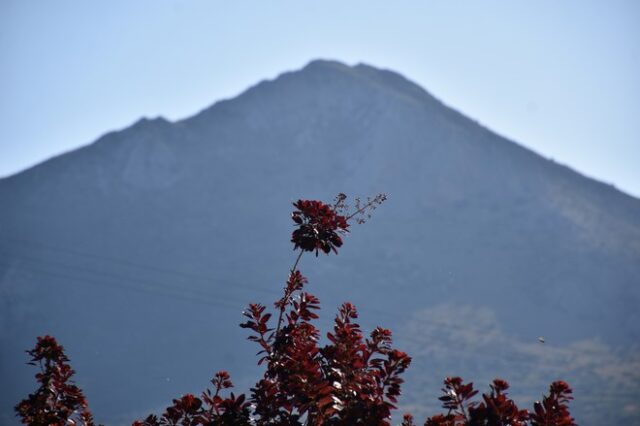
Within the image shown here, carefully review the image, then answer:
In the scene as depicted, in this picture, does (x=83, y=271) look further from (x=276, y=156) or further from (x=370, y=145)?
(x=370, y=145)

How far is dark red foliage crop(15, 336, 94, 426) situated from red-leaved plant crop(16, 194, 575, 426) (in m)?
0.03

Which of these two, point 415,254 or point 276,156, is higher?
point 276,156

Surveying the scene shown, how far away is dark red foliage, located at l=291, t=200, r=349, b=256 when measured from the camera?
5.49 m

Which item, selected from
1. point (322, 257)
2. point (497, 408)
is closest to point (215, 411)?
point (497, 408)

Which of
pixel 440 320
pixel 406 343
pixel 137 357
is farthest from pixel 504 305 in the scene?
pixel 137 357

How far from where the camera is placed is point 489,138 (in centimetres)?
16762

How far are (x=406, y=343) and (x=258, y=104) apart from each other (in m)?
83.9

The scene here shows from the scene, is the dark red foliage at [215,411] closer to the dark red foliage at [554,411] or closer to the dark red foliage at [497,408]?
the dark red foliage at [497,408]

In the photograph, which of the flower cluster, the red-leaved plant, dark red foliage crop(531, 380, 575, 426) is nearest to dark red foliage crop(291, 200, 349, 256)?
the red-leaved plant

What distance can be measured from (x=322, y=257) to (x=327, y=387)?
125862mm

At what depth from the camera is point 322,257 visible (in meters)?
130

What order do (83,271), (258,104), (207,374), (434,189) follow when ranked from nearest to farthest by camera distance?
1. (207,374)
2. (83,271)
3. (434,189)
4. (258,104)

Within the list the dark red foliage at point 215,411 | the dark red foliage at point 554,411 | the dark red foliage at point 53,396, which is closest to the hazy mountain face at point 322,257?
the dark red foliage at point 53,396

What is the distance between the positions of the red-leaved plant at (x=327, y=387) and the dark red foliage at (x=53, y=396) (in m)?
0.03
